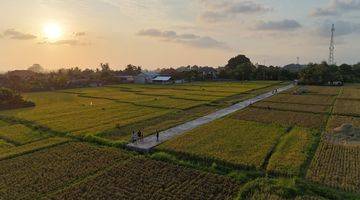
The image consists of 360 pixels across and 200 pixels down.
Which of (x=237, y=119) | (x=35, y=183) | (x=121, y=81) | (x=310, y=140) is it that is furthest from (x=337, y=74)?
(x=35, y=183)

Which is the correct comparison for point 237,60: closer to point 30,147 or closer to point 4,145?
point 4,145

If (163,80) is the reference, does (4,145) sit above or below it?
below

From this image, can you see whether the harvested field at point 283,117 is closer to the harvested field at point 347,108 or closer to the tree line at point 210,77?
the harvested field at point 347,108

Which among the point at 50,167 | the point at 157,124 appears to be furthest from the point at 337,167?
the point at 157,124

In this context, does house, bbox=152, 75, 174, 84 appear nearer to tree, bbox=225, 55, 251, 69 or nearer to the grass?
tree, bbox=225, 55, 251, 69

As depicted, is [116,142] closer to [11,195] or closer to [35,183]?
[35,183]
